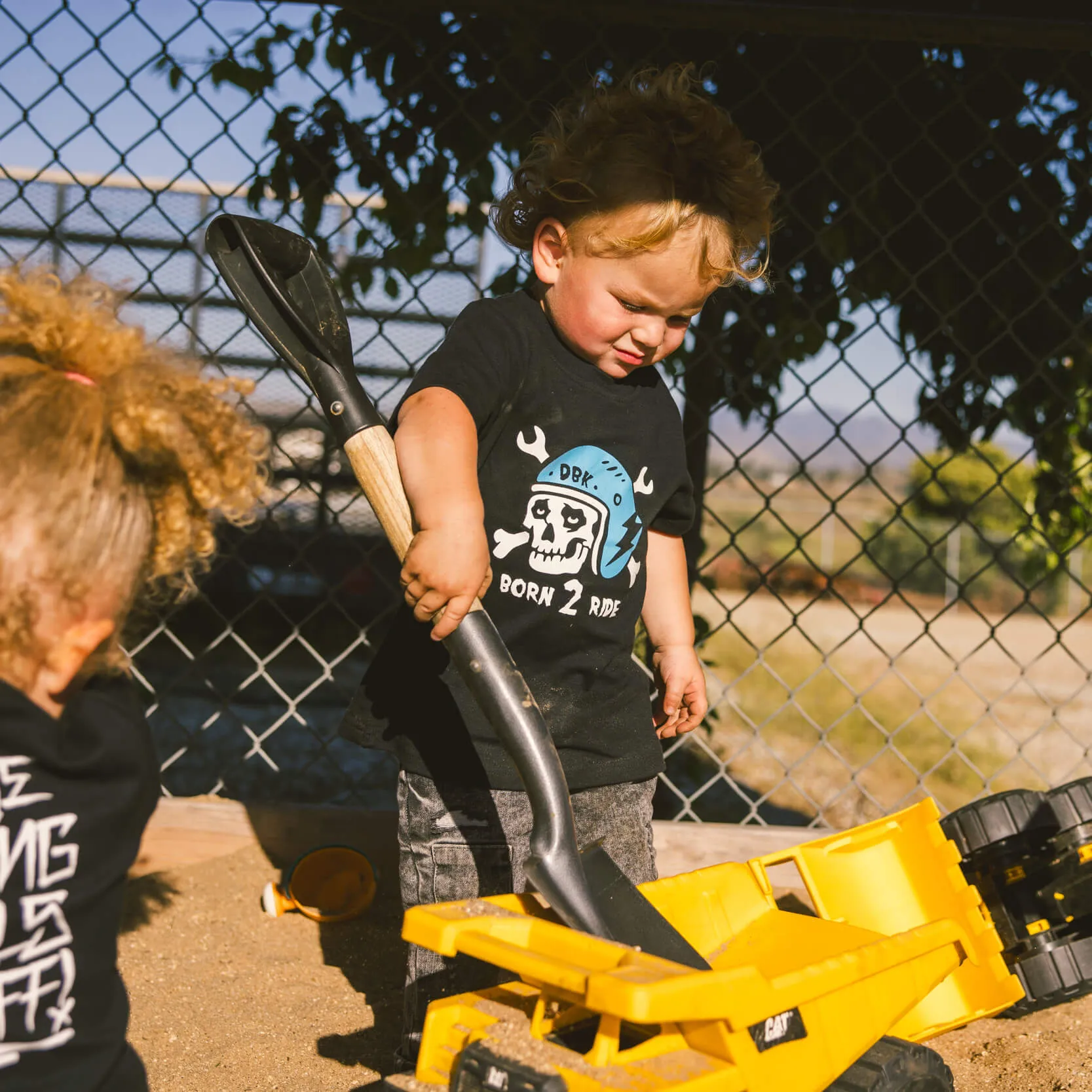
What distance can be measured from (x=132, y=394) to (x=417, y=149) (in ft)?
6.60

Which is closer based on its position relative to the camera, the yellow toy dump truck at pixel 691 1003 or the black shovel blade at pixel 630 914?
the yellow toy dump truck at pixel 691 1003

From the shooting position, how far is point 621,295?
1.44 metres

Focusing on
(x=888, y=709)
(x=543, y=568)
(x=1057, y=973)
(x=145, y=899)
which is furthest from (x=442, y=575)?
(x=888, y=709)

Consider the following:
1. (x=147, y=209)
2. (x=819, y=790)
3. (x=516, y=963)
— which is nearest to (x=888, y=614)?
(x=819, y=790)

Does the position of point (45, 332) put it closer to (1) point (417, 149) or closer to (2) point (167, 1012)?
(2) point (167, 1012)

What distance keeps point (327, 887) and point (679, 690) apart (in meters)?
0.89

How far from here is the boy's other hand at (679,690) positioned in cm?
172

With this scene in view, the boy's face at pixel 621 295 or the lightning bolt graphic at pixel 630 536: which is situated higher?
the boy's face at pixel 621 295

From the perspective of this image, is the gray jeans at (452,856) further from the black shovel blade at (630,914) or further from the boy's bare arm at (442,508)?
the boy's bare arm at (442,508)

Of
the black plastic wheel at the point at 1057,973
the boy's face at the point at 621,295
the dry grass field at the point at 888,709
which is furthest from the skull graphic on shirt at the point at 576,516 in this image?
the dry grass field at the point at 888,709

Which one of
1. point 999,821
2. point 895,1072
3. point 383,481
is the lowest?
point 895,1072

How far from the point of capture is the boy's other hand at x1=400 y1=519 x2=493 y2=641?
1.17 metres

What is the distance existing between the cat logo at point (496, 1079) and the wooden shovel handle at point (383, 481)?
0.47m

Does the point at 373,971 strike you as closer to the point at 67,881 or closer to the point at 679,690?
the point at 679,690
